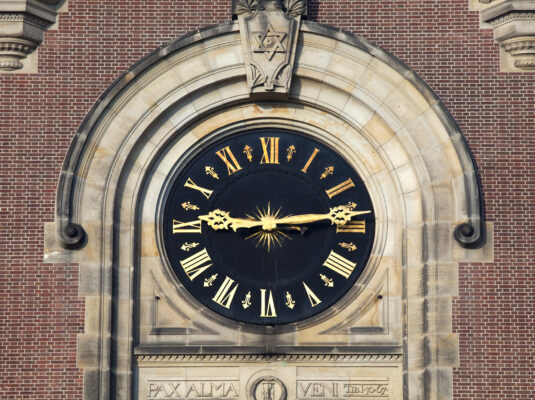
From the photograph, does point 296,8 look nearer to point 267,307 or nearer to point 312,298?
point 312,298

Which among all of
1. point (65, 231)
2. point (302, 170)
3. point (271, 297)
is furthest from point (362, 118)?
point (65, 231)

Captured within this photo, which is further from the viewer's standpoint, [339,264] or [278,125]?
[278,125]

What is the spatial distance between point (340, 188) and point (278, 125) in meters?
1.43

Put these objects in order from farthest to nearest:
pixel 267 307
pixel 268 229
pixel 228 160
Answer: pixel 228 160 < pixel 268 229 < pixel 267 307

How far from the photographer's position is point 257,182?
2552 centimetres

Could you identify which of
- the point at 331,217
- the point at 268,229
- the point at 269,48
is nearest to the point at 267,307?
the point at 268,229

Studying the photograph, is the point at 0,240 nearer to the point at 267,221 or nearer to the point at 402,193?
the point at 267,221

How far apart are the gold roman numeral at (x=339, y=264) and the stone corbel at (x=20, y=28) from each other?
5685 mm

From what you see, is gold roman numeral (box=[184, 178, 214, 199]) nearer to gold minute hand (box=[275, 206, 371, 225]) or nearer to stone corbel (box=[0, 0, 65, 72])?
gold minute hand (box=[275, 206, 371, 225])

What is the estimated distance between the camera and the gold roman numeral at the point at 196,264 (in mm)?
25234

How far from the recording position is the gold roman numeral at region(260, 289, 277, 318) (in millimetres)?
25062

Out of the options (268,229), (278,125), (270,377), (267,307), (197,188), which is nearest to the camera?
(270,377)

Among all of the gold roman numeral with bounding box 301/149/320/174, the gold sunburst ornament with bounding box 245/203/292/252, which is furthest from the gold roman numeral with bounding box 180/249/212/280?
the gold roman numeral with bounding box 301/149/320/174

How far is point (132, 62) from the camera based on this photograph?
83.3 ft
